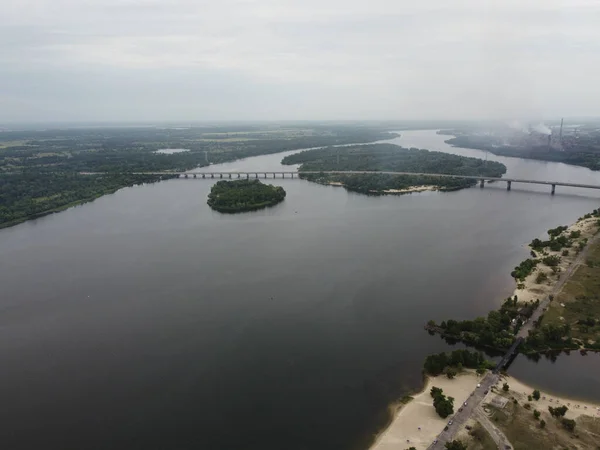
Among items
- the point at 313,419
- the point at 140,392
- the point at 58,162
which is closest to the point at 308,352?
the point at 313,419

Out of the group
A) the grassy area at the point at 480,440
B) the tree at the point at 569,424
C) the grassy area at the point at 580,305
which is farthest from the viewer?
the grassy area at the point at 580,305

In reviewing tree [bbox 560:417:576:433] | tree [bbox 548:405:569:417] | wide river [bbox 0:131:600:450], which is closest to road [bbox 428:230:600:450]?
wide river [bbox 0:131:600:450]

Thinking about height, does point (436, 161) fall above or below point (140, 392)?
above

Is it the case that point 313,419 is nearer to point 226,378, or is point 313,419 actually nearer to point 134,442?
point 226,378

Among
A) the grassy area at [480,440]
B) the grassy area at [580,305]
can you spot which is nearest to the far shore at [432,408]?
the grassy area at [480,440]

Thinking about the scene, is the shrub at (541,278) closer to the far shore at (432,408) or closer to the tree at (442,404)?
the far shore at (432,408)

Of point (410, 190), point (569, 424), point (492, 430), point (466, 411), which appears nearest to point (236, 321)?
point (466, 411)
